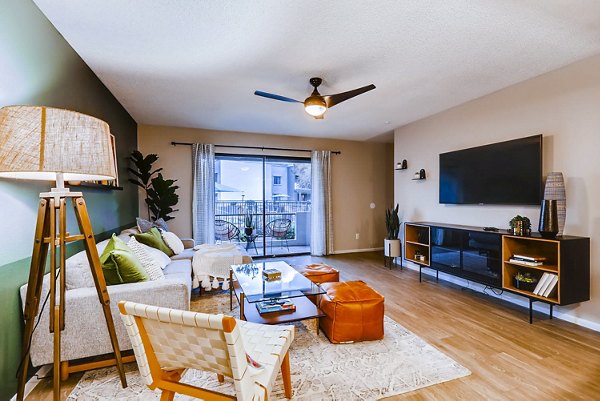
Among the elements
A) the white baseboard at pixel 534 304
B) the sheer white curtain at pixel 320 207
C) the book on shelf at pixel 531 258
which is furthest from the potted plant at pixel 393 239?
the book on shelf at pixel 531 258

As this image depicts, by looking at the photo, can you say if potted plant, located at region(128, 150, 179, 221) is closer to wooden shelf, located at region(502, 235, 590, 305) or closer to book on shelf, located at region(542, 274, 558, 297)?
wooden shelf, located at region(502, 235, 590, 305)

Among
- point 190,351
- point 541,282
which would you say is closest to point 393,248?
point 541,282

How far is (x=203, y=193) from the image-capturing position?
16.9ft

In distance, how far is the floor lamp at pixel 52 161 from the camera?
4.06 feet

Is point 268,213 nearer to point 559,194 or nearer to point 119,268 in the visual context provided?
point 119,268

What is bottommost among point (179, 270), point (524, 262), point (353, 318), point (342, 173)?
point (353, 318)

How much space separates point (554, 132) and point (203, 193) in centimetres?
501

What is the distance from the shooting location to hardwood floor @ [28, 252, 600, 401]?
1753mm

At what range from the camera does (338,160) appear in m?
6.18

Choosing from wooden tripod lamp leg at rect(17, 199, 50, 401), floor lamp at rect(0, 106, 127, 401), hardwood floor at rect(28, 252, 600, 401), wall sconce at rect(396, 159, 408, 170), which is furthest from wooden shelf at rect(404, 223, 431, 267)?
wooden tripod lamp leg at rect(17, 199, 50, 401)

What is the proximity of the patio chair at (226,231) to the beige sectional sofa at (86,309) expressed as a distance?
12.8 ft

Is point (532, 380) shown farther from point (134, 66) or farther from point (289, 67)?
point (134, 66)

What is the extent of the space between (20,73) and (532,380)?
383 centimetres

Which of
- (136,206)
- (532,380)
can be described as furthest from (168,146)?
(532,380)
